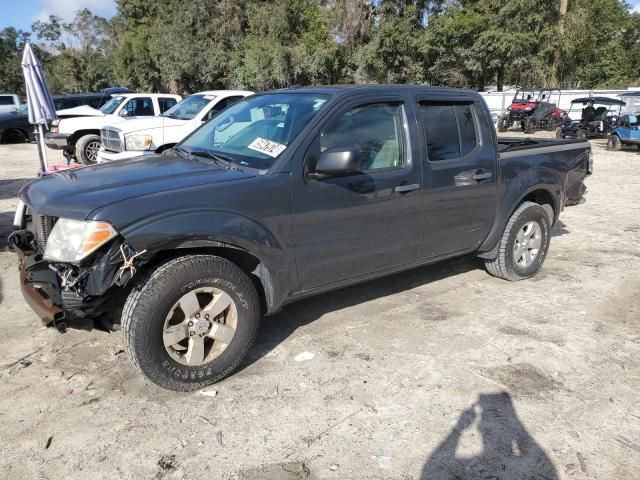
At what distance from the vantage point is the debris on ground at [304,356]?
12.4 feet

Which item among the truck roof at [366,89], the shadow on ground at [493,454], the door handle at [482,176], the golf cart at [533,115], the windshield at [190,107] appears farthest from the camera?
the golf cart at [533,115]

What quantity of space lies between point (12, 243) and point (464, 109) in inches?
144

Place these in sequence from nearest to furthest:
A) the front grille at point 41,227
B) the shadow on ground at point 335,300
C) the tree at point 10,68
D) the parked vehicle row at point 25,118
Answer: the front grille at point 41,227 → the shadow on ground at point 335,300 → the parked vehicle row at point 25,118 → the tree at point 10,68

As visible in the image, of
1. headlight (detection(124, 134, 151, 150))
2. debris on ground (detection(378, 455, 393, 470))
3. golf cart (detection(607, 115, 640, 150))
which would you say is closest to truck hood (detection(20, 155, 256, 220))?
debris on ground (detection(378, 455, 393, 470))

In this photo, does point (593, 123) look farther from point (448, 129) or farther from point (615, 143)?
point (448, 129)

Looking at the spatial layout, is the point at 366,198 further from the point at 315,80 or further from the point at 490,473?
the point at 315,80

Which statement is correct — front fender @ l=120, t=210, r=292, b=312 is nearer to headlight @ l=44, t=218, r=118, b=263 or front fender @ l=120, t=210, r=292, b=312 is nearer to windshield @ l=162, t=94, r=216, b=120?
headlight @ l=44, t=218, r=118, b=263

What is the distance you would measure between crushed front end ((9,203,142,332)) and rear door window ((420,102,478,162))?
248 cm

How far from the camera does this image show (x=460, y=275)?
18.2 feet

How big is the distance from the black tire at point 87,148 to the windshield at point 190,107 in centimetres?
346

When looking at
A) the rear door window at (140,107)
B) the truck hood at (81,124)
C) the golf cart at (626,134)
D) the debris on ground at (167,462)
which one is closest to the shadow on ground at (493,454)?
the debris on ground at (167,462)

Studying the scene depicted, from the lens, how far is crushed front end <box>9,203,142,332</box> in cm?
288

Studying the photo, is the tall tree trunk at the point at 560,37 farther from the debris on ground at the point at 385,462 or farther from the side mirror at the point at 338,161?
the debris on ground at the point at 385,462

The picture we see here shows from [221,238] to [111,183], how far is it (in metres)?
0.79
